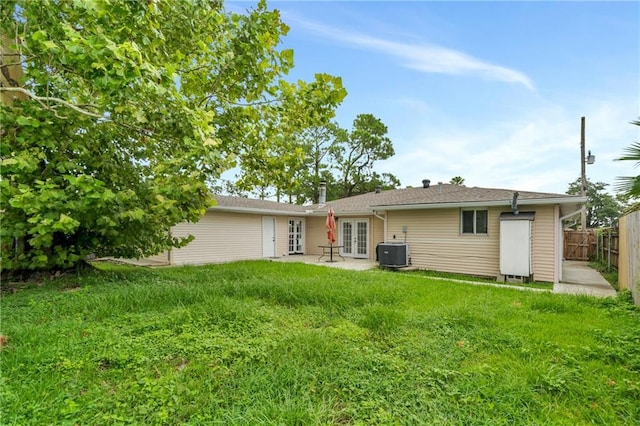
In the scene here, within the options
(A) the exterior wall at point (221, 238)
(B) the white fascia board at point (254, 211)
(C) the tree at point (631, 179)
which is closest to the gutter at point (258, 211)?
(B) the white fascia board at point (254, 211)

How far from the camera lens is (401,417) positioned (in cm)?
214

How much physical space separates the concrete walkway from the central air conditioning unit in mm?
4215

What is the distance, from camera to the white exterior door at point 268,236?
49.1 ft

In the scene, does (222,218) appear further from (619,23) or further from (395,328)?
(619,23)

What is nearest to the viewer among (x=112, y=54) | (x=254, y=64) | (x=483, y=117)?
(x=112, y=54)

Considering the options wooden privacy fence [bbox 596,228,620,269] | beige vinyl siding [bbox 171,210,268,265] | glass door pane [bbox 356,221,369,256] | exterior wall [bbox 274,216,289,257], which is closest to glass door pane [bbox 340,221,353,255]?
glass door pane [bbox 356,221,369,256]

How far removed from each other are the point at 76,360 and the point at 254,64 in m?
4.87

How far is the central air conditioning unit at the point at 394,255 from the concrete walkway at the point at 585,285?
13.8 feet

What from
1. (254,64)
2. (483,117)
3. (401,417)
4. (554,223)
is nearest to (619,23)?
(554,223)

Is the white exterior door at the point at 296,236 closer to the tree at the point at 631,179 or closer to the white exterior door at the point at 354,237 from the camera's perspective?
the white exterior door at the point at 354,237

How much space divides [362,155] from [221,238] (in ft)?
53.5

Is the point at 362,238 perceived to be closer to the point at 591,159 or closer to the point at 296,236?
the point at 296,236

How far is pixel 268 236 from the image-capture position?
1520 cm

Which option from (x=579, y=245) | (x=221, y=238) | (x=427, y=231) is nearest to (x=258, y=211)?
(x=221, y=238)
